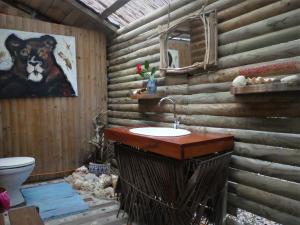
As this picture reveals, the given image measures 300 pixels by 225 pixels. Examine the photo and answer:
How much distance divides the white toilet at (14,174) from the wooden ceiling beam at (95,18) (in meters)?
2.27

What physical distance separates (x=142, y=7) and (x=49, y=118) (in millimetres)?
2094

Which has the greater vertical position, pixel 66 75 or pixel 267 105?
pixel 66 75

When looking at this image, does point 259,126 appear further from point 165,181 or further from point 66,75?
point 66,75

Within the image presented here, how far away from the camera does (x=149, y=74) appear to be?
3.20m

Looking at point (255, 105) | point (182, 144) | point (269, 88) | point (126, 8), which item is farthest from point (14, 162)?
point (269, 88)

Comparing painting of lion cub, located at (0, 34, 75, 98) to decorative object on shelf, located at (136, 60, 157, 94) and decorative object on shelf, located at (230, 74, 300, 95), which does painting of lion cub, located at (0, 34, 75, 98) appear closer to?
decorative object on shelf, located at (136, 60, 157, 94)

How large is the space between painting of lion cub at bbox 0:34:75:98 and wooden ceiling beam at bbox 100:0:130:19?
84 centimetres

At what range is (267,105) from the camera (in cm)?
193

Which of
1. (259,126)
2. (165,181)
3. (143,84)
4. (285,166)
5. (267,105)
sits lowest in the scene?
(165,181)

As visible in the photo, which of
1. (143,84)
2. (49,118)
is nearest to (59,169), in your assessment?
(49,118)

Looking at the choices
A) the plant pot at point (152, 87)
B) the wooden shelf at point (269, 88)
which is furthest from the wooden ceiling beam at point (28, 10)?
the wooden shelf at point (269, 88)

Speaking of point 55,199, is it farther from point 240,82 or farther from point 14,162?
point 240,82

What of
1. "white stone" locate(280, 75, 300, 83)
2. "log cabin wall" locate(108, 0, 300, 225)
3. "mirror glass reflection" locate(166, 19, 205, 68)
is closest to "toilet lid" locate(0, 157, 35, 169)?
"log cabin wall" locate(108, 0, 300, 225)

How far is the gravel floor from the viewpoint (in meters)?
2.17
